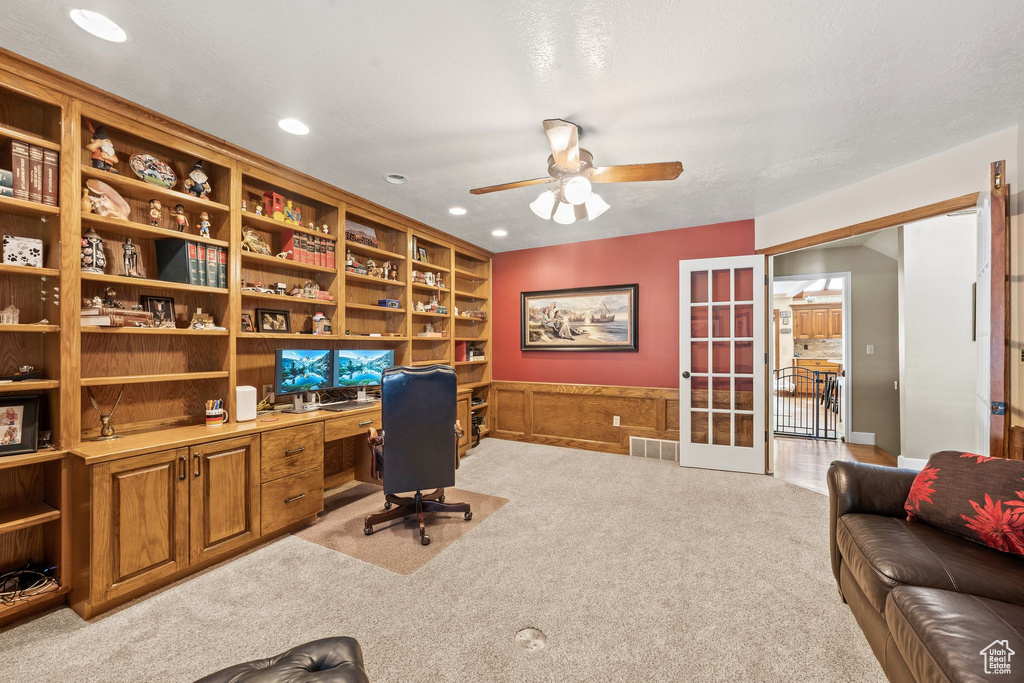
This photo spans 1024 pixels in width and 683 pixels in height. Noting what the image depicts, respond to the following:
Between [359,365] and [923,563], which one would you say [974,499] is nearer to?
[923,563]

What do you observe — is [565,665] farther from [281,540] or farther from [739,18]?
[739,18]

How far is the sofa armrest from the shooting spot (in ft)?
5.89

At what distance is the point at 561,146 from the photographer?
2.16m

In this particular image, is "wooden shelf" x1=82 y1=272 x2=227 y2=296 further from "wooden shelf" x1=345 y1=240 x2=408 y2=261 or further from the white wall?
the white wall

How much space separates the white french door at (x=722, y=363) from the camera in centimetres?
396

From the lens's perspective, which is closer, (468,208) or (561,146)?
(561,146)

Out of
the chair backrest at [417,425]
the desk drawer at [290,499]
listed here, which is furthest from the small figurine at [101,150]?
the desk drawer at [290,499]

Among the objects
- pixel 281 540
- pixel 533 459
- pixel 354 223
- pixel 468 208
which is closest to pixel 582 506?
pixel 533 459

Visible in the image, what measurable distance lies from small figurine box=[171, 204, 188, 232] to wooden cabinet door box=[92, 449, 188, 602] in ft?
4.65

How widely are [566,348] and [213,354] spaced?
366 cm

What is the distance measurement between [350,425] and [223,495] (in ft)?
3.06

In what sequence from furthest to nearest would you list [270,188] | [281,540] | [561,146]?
[270,188] < [281,540] < [561,146]

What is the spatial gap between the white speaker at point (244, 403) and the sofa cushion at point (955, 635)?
3.28 m

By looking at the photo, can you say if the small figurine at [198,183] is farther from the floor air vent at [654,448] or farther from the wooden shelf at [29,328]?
the floor air vent at [654,448]
